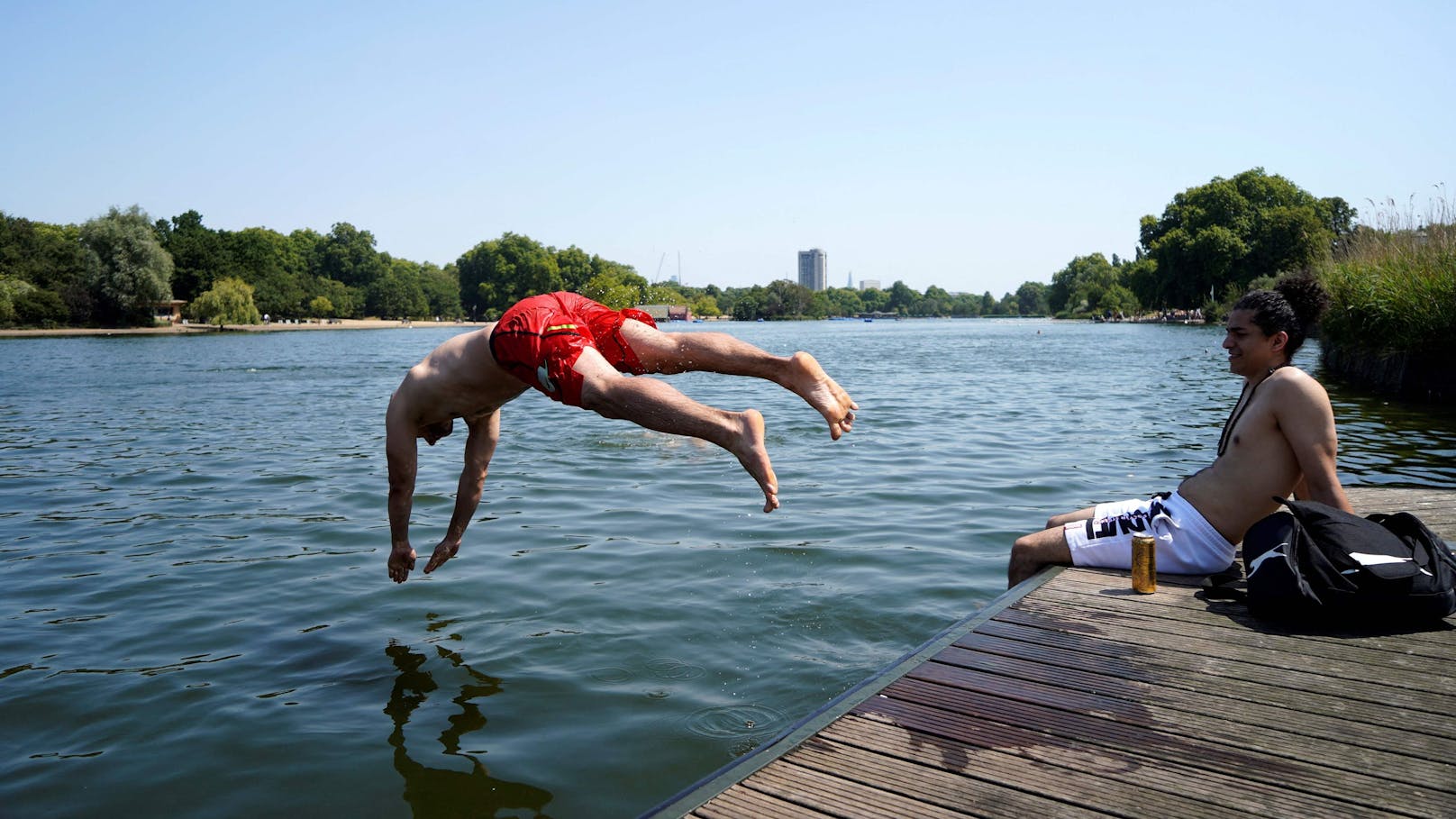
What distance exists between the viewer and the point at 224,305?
285 ft

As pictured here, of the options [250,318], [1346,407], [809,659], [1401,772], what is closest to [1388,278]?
[1346,407]

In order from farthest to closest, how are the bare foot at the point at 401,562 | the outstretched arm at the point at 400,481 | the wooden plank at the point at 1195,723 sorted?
the bare foot at the point at 401,562, the outstretched arm at the point at 400,481, the wooden plank at the point at 1195,723

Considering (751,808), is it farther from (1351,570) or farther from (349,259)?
(349,259)

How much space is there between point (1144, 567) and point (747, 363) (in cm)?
223

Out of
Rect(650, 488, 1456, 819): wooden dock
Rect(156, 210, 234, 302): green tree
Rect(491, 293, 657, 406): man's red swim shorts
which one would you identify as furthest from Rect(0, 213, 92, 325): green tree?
Rect(650, 488, 1456, 819): wooden dock

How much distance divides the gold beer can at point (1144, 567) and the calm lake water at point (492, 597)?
62.8 inches

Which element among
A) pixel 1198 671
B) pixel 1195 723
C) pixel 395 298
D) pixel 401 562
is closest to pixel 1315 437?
pixel 1198 671

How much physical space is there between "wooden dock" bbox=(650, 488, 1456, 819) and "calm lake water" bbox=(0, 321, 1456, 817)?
1.40 metres

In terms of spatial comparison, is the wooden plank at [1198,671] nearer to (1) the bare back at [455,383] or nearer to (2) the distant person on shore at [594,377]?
(2) the distant person on shore at [594,377]

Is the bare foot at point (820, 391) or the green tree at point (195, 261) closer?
the bare foot at point (820, 391)

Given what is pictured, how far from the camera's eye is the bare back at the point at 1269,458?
4473 mm

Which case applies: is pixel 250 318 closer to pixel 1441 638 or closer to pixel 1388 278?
pixel 1388 278

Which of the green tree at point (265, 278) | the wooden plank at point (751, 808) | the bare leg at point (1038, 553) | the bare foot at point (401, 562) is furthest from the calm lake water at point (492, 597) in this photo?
the green tree at point (265, 278)

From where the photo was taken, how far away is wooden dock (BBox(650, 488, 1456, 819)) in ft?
9.07
